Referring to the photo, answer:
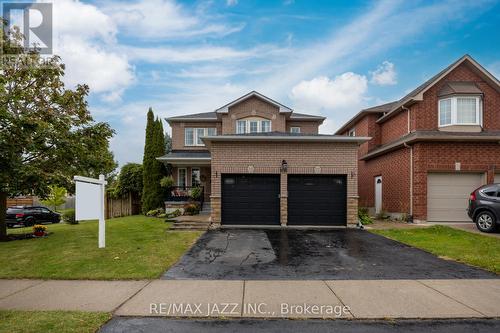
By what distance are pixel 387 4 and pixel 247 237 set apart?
11.6 m

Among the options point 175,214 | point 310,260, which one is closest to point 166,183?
point 175,214

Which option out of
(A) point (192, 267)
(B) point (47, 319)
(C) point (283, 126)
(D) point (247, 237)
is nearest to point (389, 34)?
(C) point (283, 126)

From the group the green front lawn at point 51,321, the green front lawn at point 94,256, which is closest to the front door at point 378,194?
the green front lawn at point 94,256

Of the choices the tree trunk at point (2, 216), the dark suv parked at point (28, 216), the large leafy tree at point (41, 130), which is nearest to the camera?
the large leafy tree at point (41, 130)

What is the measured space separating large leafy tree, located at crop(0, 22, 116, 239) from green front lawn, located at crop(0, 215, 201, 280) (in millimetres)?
2213

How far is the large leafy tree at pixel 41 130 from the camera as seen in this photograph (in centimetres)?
901

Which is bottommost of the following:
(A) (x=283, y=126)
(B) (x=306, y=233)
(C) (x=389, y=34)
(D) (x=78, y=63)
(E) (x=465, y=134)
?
(B) (x=306, y=233)

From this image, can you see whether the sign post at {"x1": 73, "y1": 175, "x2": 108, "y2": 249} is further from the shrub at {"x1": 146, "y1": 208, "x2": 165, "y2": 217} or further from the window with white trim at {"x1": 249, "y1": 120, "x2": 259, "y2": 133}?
the window with white trim at {"x1": 249, "y1": 120, "x2": 259, "y2": 133}

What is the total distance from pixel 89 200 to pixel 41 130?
343cm

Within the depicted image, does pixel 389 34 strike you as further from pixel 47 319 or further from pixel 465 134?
pixel 47 319

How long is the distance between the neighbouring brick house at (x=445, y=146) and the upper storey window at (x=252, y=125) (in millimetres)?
7949

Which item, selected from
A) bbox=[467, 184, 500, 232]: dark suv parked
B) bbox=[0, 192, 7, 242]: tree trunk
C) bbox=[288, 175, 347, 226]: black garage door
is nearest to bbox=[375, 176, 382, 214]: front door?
bbox=[288, 175, 347, 226]: black garage door

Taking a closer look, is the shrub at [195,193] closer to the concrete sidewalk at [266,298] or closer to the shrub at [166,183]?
the shrub at [166,183]

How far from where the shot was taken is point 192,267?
20.8 ft
